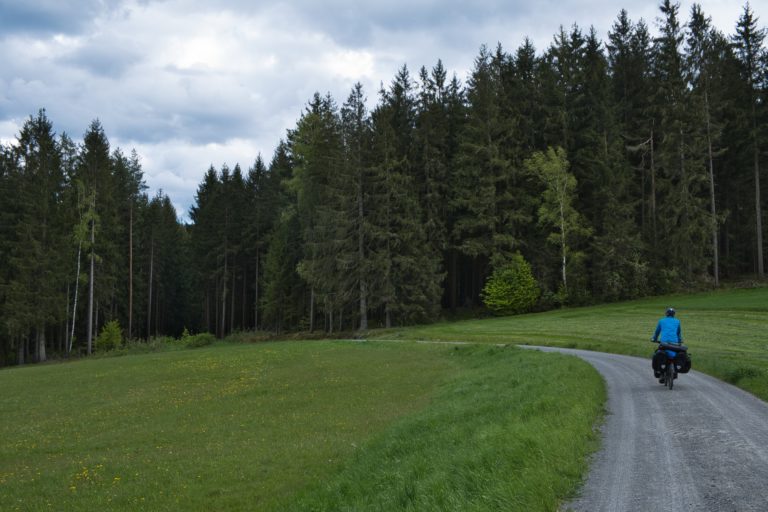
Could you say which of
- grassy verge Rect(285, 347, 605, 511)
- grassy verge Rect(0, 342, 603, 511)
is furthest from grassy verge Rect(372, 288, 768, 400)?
grassy verge Rect(285, 347, 605, 511)

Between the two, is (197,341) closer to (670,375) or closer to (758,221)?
(670,375)

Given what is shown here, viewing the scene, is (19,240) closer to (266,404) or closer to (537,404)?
(266,404)

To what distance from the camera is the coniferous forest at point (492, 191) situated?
50844 millimetres

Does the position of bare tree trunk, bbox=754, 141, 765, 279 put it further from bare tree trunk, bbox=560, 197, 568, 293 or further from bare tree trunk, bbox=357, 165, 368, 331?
bare tree trunk, bbox=357, 165, 368, 331

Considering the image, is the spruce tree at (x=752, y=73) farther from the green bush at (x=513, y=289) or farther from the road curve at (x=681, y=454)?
the road curve at (x=681, y=454)

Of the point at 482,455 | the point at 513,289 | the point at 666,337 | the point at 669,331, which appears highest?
the point at 513,289

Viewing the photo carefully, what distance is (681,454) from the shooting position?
7977 millimetres

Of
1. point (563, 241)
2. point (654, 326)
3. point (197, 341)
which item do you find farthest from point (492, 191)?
point (197, 341)

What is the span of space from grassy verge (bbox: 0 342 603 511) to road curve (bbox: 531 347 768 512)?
0.50m

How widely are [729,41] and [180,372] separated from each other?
64222mm

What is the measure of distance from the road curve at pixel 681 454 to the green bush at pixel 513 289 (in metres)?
38.2

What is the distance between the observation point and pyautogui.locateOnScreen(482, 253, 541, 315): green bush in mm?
51812

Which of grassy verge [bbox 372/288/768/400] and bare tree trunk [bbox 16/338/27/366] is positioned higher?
grassy verge [bbox 372/288/768/400]

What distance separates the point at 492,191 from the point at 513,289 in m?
10.8
